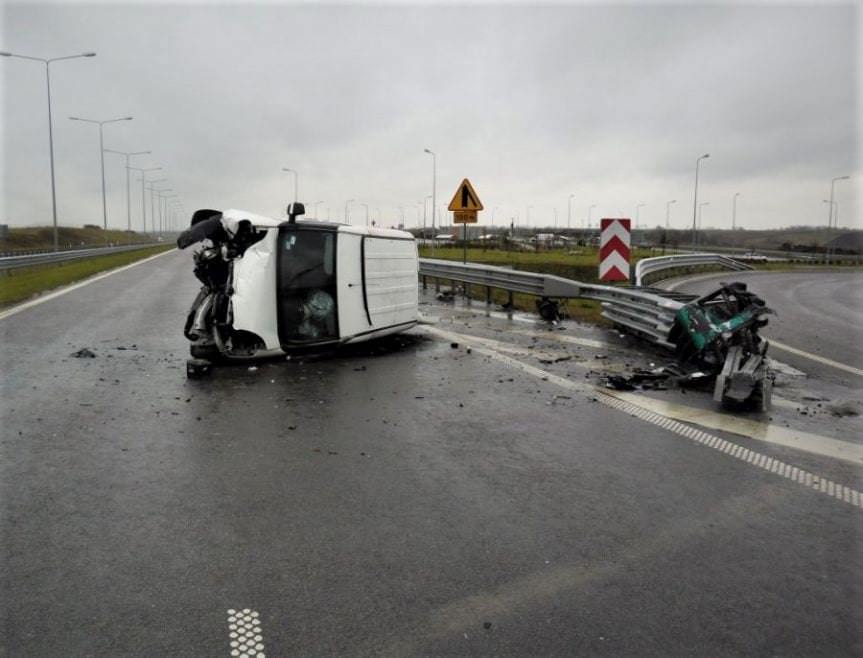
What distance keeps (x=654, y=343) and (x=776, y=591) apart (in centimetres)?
761

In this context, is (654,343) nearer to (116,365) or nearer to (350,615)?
(116,365)

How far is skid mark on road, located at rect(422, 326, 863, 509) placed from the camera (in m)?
4.49

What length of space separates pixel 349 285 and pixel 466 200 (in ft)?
30.7

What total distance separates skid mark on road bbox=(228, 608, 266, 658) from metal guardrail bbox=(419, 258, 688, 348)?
287 inches

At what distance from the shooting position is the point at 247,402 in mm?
6840

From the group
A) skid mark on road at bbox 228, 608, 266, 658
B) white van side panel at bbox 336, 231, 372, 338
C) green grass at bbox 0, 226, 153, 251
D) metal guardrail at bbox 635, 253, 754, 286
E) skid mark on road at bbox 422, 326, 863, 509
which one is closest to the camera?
skid mark on road at bbox 228, 608, 266, 658

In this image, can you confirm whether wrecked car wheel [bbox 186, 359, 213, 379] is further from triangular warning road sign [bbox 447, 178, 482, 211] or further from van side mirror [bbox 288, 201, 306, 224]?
triangular warning road sign [bbox 447, 178, 482, 211]

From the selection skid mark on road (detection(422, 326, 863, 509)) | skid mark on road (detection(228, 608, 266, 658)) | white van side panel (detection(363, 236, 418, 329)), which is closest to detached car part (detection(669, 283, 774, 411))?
skid mark on road (detection(422, 326, 863, 509))

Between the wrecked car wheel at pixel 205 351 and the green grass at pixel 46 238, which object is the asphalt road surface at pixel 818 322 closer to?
the wrecked car wheel at pixel 205 351

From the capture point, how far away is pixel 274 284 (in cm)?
870

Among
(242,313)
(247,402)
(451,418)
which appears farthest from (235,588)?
(242,313)

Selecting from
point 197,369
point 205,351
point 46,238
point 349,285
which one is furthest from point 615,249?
point 46,238

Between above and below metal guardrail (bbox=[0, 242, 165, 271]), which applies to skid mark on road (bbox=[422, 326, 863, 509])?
below

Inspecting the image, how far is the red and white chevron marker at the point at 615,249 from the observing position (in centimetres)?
1186
